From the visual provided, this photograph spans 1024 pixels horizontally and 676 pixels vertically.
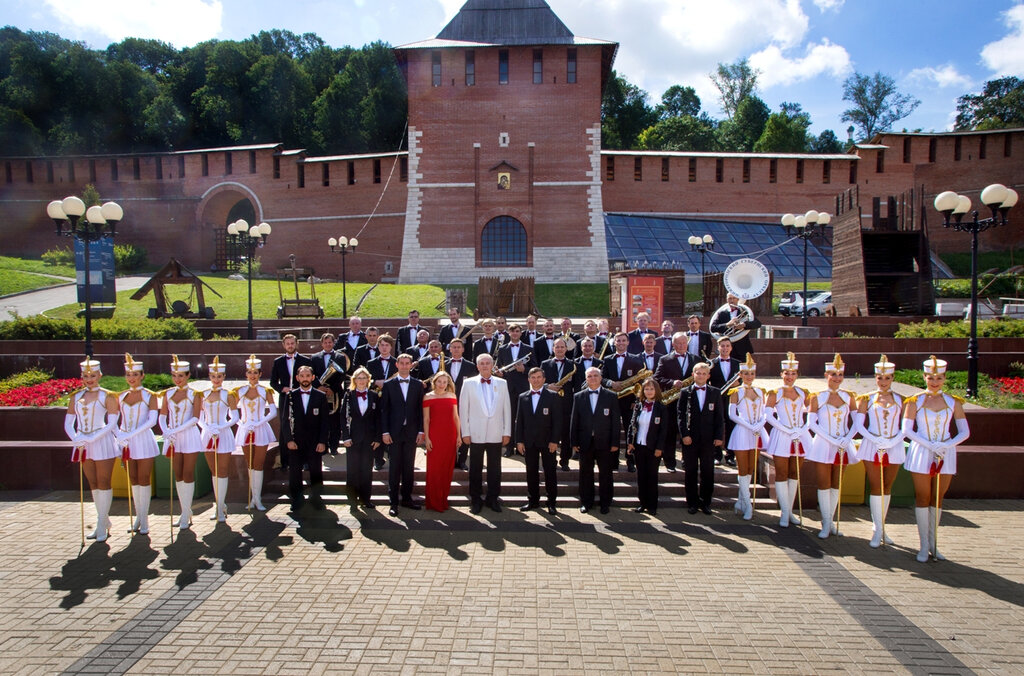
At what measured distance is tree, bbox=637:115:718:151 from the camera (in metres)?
54.0

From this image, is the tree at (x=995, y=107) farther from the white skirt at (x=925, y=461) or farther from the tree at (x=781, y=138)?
the white skirt at (x=925, y=461)

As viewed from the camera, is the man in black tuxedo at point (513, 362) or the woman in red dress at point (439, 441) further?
the man in black tuxedo at point (513, 362)

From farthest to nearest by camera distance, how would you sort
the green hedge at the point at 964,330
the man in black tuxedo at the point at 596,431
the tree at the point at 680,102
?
the tree at the point at 680,102 < the green hedge at the point at 964,330 < the man in black tuxedo at the point at 596,431

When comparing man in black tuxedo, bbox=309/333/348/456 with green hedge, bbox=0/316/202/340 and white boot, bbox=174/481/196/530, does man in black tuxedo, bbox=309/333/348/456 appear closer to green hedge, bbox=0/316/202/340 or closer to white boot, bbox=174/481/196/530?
white boot, bbox=174/481/196/530

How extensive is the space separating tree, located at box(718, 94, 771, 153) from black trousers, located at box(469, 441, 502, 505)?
56360 millimetres

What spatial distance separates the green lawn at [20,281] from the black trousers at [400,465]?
2977 centimetres

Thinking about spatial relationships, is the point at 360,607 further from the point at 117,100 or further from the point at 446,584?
the point at 117,100

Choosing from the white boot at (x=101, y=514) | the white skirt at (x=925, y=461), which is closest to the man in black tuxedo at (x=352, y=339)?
the white boot at (x=101, y=514)

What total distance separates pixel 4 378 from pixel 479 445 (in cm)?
1108

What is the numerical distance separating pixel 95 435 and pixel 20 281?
101 ft

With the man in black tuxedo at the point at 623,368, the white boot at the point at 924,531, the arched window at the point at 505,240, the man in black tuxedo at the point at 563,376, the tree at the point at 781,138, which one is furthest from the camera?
the tree at the point at 781,138

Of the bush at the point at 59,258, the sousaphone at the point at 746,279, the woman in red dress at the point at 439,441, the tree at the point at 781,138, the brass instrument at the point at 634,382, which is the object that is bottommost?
the woman in red dress at the point at 439,441

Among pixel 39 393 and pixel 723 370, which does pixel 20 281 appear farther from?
pixel 723 370

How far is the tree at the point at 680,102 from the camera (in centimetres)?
6669
